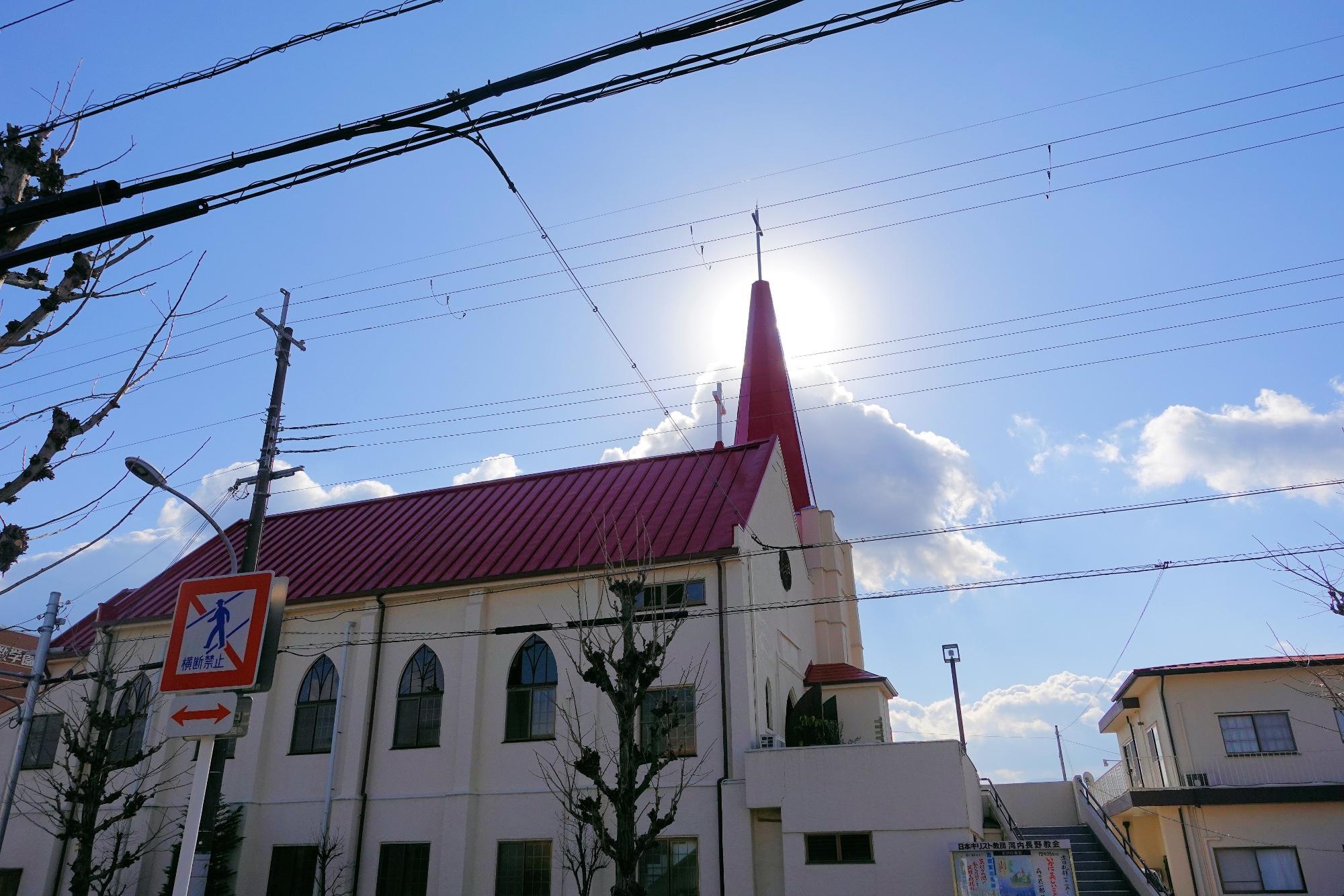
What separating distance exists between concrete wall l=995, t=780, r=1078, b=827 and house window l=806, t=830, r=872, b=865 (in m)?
11.6

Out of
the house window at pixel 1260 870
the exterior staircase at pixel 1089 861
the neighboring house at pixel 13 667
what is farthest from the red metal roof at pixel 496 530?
the house window at pixel 1260 870

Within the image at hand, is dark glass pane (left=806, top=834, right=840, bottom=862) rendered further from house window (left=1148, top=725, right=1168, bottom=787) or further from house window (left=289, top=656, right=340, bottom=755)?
house window (left=1148, top=725, right=1168, bottom=787)

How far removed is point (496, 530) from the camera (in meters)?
25.8

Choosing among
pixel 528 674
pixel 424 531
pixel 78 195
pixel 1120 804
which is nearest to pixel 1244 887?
pixel 1120 804

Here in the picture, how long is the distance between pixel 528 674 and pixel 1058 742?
4960 centimetres

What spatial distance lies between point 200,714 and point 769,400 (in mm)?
27321

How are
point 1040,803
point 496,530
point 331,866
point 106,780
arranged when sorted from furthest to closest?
point 1040,803 → point 496,530 → point 331,866 → point 106,780

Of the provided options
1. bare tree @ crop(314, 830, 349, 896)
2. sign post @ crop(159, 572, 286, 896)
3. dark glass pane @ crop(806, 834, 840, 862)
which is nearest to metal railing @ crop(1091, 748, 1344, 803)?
dark glass pane @ crop(806, 834, 840, 862)

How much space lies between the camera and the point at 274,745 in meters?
23.7

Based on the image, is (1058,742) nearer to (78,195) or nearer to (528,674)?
(528,674)

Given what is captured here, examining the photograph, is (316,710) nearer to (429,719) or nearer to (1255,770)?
(429,719)

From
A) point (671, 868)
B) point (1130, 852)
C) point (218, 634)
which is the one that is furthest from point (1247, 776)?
point (218, 634)

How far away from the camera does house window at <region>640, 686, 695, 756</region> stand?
1989 cm

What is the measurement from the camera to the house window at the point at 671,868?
1894 centimetres
